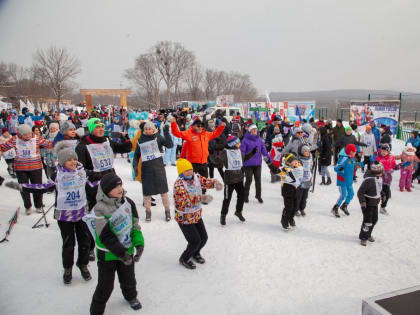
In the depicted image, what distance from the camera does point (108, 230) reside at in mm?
2721

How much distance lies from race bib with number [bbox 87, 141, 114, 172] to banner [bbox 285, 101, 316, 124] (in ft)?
47.1

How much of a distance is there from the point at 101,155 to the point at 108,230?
1786 mm

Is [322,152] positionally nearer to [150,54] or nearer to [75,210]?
[75,210]

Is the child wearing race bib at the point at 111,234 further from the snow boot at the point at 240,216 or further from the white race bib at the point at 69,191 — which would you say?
the snow boot at the point at 240,216

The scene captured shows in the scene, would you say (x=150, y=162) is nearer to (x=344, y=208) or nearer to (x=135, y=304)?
(x=135, y=304)

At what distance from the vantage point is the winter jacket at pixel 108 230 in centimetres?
268

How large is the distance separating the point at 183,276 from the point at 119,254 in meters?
1.49

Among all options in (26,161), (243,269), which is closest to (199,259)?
(243,269)

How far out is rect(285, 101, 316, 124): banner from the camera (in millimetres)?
17297

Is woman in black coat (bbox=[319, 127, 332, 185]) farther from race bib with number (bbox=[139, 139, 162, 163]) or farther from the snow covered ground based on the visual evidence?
race bib with number (bbox=[139, 139, 162, 163])

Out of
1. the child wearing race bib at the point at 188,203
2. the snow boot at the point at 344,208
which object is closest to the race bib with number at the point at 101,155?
the child wearing race bib at the point at 188,203

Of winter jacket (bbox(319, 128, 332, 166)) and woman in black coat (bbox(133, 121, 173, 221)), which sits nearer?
woman in black coat (bbox(133, 121, 173, 221))

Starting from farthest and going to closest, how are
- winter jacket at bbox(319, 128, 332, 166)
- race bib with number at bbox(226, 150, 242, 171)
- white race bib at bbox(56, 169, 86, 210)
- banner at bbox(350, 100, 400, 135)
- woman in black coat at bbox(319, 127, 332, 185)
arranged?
banner at bbox(350, 100, 400, 135) < winter jacket at bbox(319, 128, 332, 166) < woman in black coat at bbox(319, 127, 332, 185) < race bib with number at bbox(226, 150, 242, 171) < white race bib at bbox(56, 169, 86, 210)

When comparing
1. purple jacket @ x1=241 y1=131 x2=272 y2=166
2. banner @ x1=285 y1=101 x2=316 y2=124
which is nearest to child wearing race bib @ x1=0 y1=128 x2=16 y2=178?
purple jacket @ x1=241 y1=131 x2=272 y2=166
